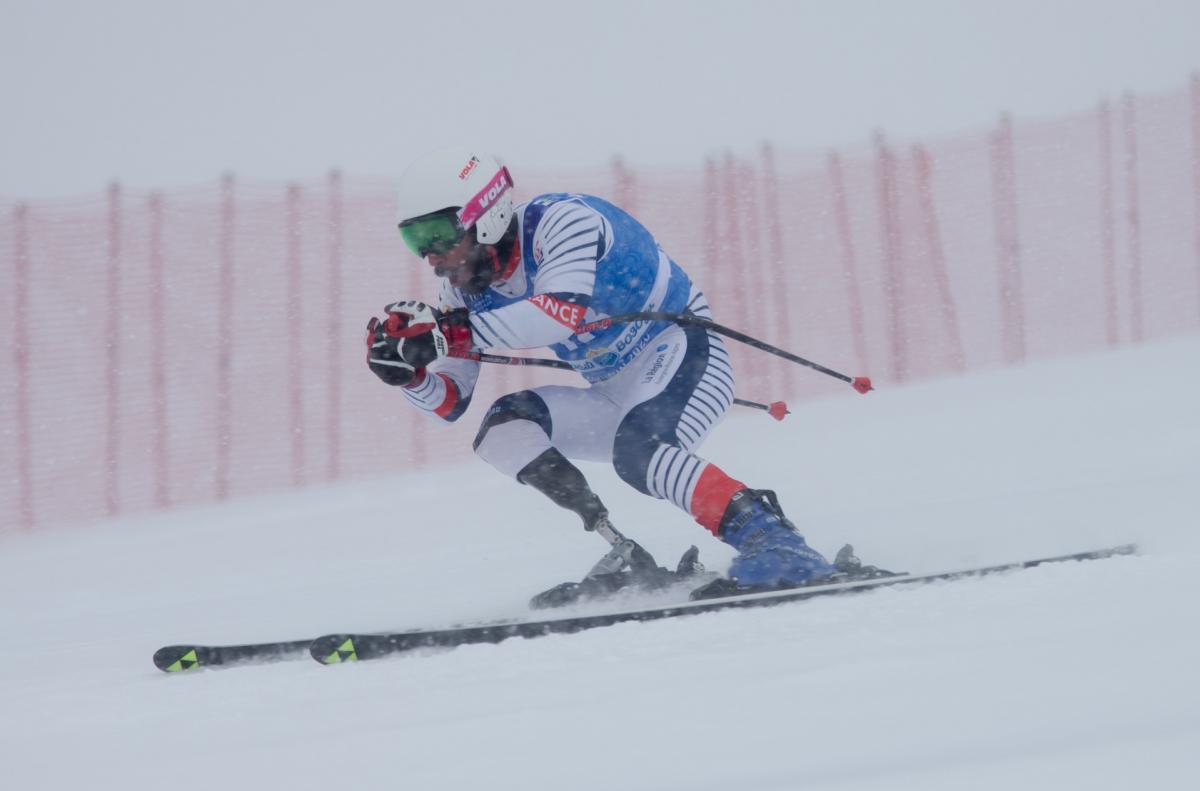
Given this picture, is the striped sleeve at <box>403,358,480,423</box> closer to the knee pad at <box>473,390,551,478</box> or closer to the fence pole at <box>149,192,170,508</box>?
the knee pad at <box>473,390,551,478</box>

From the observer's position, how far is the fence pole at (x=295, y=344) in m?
9.49

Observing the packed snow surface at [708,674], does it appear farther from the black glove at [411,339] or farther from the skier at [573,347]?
the black glove at [411,339]

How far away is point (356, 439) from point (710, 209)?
4008 millimetres

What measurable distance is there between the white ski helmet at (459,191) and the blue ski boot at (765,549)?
3.70ft

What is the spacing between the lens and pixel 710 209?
1053 cm

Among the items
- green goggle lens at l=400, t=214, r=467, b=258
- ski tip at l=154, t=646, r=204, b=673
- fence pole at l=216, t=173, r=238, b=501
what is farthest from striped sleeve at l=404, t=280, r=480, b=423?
fence pole at l=216, t=173, r=238, b=501

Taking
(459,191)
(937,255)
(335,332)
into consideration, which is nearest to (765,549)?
(459,191)

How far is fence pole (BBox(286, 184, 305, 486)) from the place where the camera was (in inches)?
374

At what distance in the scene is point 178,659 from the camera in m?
2.85

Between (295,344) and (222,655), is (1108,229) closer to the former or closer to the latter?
(295,344)

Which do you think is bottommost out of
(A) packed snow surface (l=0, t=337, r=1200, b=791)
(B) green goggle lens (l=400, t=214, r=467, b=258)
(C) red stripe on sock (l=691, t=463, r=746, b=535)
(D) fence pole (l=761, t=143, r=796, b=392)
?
(A) packed snow surface (l=0, t=337, r=1200, b=791)

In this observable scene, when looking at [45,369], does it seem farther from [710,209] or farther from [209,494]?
[710,209]

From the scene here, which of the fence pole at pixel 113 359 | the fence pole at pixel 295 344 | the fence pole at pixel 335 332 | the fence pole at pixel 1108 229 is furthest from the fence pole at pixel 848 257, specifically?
the fence pole at pixel 113 359

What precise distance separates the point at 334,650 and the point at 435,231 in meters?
1.29
